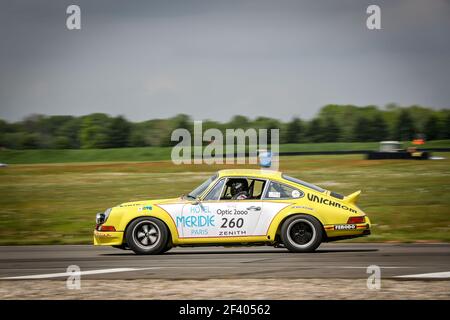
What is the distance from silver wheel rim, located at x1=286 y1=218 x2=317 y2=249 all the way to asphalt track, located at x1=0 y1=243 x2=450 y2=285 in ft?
0.77

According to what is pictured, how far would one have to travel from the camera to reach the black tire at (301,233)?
35.9 feet

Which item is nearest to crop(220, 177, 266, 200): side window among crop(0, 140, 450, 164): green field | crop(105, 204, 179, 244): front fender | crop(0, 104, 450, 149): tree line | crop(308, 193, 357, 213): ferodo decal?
crop(308, 193, 357, 213): ferodo decal

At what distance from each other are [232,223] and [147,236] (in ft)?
4.64

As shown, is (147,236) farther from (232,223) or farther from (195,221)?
(232,223)

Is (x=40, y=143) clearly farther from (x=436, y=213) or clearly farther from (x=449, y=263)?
(x=449, y=263)

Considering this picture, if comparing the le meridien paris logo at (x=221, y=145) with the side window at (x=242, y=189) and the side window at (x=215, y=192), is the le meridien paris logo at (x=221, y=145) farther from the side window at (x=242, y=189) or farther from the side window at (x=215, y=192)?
the side window at (x=215, y=192)

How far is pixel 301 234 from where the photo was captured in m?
11.1

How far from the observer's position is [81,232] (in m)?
17.0

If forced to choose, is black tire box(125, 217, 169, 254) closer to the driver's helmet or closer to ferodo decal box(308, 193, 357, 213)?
the driver's helmet

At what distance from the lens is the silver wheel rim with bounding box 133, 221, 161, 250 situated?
11.2 meters

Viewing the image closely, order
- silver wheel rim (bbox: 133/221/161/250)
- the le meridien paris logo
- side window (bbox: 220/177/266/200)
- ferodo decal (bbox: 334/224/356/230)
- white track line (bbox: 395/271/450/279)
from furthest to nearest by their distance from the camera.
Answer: the le meridien paris logo → side window (bbox: 220/177/266/200) → silver wheel rim (bbox: 133/221/161/250) → ferodo decal (bbox: 334/224/356/230) → white track line (bbox: 395/271/450/279)

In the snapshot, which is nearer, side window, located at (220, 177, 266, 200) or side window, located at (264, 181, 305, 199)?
side window, located at (264, 181, 305, 199)

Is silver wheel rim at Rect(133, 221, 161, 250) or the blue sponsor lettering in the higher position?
the blue sponsor lettering
